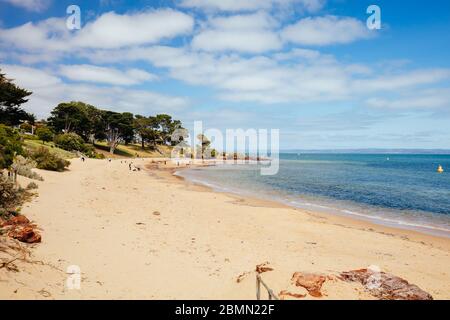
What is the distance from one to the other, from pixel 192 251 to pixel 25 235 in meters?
5.45

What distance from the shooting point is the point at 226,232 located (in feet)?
49.1

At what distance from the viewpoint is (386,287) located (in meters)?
7.11

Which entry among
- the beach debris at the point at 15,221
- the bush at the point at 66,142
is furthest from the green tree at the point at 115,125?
the beach debris at the point at 15,221

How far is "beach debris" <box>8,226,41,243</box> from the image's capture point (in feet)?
30.2

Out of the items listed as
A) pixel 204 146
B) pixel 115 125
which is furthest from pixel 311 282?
pixel 204 146

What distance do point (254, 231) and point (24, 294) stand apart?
1113 cm

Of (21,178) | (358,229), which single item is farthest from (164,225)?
(21,178)

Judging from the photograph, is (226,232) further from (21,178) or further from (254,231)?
(21,178)

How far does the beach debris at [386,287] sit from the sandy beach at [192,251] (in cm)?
26

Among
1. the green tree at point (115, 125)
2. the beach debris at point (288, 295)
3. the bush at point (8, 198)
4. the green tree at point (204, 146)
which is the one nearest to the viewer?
the beach debris at point (288, 295)

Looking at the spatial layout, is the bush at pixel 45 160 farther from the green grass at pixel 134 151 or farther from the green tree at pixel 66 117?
the green grass at pixel 134 151

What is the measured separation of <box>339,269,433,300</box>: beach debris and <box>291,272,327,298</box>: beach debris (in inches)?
37.3

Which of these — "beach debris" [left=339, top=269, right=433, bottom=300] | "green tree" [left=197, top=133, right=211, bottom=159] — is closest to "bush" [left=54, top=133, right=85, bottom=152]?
"green tree" [left=197, top=133, right=211, bottom=159]

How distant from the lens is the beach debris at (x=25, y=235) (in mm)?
9191
